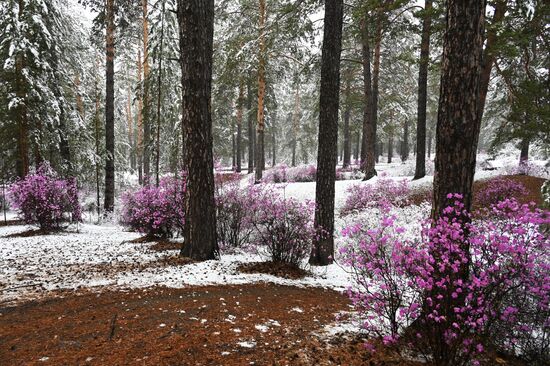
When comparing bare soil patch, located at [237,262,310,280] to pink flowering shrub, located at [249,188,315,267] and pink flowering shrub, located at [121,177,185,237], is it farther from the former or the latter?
pink flowering shrub, located at [121,177,185,237]

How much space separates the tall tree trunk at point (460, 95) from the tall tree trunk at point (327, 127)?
288cm

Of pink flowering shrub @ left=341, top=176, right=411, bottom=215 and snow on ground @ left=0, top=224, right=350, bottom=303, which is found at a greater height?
pink flowering shrub @ left=341, top=176, right=411, bottom=215

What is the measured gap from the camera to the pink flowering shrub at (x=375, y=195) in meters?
11.2

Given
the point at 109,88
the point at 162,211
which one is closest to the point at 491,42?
the point at 162,211

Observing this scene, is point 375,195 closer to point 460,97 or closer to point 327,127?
point 327,127

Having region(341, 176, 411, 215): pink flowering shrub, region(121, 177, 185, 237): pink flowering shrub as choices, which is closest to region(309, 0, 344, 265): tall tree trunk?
region(121, 177, 185, 237): pink flowering shrub

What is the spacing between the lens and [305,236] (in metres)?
6.20

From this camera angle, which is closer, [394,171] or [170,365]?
[170,365]

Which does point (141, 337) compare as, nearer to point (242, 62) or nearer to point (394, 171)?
point (242, 62)

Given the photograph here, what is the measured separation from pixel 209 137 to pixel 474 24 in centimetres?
447

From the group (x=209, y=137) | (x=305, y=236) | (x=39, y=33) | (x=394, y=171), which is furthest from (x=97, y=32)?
(x=394, y=171)

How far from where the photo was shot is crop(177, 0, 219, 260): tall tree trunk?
5.86m

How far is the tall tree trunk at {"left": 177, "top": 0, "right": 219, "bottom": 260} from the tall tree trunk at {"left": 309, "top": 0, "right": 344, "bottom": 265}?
6.92 feet

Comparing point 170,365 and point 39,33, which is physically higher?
point 39,33
